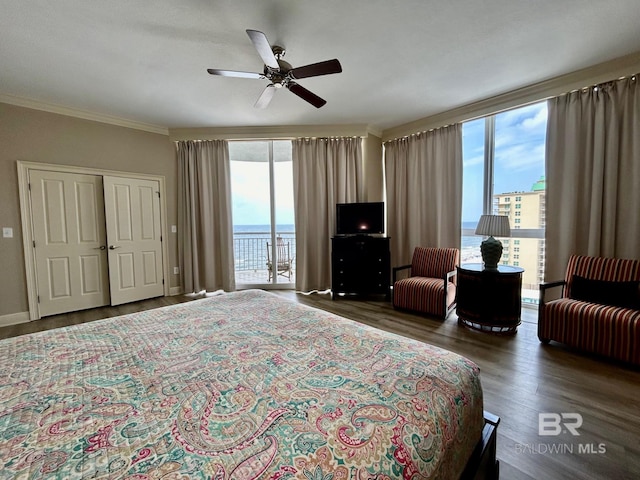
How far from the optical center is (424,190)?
430cm

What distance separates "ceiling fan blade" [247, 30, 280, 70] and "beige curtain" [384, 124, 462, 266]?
2.78m

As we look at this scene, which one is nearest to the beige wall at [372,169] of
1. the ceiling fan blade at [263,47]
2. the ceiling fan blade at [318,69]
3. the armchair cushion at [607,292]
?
the ceiling fan blade at [318,69]

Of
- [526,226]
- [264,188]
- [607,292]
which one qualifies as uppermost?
[264,188]

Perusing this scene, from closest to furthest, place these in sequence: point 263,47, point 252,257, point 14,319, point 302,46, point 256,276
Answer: point 263,47 → point 302,46 → point 14,319 → point 256,276 → point 252,257

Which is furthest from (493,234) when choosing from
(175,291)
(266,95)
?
(175,291)

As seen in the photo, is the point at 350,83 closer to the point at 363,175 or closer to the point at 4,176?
the point at 363,175

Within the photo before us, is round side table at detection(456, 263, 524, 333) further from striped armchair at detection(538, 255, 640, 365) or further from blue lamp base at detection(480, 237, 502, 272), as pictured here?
striped armchair at detection(538, 255, 640, 365)

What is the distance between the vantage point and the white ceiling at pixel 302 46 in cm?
205

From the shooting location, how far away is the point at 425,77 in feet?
9.98

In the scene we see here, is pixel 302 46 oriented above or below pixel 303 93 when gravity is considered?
above

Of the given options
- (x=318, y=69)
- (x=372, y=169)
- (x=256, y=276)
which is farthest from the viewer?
(x=256, y=276)

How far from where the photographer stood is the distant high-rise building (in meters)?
3.40

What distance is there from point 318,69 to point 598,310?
3.09 metres

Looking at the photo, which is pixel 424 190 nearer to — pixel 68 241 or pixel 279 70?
pixel 279 70
